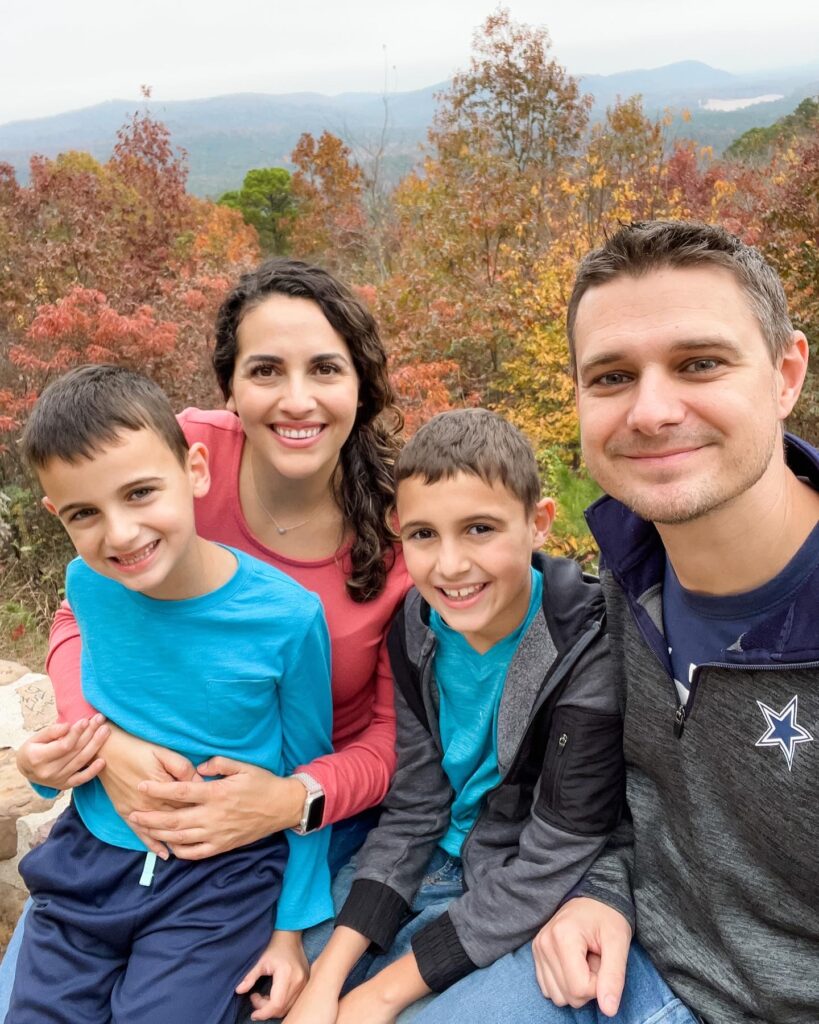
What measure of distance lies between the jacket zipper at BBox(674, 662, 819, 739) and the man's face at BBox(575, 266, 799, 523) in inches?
10.2

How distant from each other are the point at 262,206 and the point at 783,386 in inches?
1073

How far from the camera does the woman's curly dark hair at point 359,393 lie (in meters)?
2.03

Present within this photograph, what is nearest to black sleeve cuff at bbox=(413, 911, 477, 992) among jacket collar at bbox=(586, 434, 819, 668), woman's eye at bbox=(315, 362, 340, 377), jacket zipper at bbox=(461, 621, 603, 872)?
jacket zipper at bbox=(461, 621, 603, 872)

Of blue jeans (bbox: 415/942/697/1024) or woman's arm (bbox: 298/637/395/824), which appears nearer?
blue jeans (bbox: 415/942/697/1024)

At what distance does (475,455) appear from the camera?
1.74m

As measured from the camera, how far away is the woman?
176cm

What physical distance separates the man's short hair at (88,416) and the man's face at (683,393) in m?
0.92

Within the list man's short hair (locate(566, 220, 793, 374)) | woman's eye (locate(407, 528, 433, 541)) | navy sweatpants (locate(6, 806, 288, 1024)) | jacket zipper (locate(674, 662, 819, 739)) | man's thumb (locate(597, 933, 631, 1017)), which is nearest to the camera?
jacket zipper (locate(674, 662, 819, 739))

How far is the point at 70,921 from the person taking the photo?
Result: 5.52 ft

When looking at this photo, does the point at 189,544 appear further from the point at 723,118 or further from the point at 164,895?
the point at 723,118

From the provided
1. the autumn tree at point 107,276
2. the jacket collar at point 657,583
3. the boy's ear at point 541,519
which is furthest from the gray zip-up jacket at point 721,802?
the autumn tree at point 107,276

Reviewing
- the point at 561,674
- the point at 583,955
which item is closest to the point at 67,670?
the point at 561,674

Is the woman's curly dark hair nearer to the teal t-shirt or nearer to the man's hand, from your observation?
the teal t-shirt

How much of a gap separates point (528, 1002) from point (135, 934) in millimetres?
806
